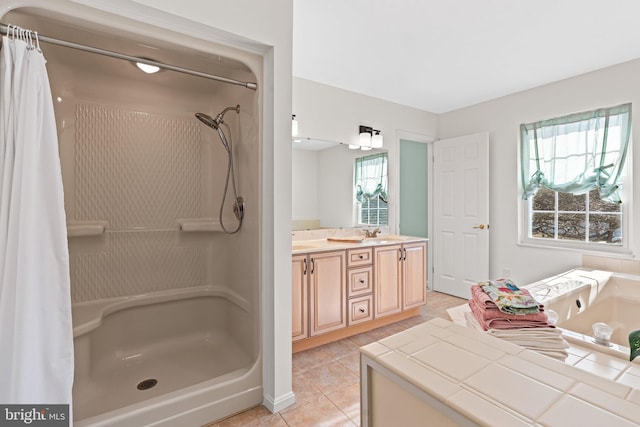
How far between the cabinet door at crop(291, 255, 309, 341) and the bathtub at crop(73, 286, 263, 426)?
41 cm

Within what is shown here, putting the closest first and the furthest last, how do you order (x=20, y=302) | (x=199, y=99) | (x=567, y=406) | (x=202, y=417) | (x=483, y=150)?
1. (x=567, y=406)
2. (x=20, y=302)
3. (x=202, y=417)
4. (x=199, y=99)
5. (x=483, y=150)

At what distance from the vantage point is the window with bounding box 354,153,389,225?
3550 millimetres

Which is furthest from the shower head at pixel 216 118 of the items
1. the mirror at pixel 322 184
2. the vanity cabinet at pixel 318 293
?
the vanity cabinet at pixel 318 293

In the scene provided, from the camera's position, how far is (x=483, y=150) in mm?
3676

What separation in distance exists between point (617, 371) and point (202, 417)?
1.83 m

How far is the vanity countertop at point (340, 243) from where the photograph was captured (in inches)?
104

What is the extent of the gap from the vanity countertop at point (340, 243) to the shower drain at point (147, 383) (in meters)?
1.24

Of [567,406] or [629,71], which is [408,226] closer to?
[629,71]

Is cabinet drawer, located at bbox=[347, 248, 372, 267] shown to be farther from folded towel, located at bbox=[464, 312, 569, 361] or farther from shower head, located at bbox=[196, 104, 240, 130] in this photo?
folded towel, located at bbox=[464, 312, 569, 361]

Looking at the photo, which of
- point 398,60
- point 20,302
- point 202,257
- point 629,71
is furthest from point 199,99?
point 629,71

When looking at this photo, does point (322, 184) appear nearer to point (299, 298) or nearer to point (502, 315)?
point (299, 298)

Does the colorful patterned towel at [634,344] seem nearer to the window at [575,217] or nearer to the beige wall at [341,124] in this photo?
the beige wall at [341,124]

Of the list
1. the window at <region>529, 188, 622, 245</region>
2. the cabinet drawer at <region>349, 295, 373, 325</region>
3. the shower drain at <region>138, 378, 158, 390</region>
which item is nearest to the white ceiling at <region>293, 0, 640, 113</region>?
the window at <region>529, 188, 622, 245</region>

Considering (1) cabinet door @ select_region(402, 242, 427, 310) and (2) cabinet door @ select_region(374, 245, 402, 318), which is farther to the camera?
(1) cabinet door @ select_region(402, 242, 427, 310)
